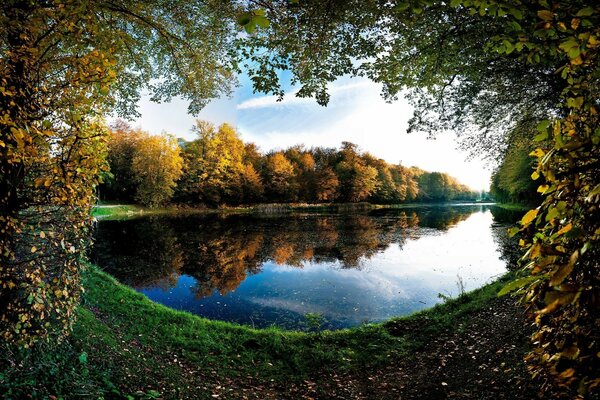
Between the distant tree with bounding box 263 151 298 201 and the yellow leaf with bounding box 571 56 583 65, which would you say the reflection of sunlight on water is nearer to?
the yellow leaf with bounding box 571 56 583 65

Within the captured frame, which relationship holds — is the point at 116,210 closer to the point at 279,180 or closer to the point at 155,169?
the point at 155,169

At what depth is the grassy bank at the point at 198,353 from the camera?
4699 millimetres

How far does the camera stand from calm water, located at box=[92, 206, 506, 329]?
40.4 feet

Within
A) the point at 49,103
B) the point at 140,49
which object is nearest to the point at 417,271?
the point at 140,49

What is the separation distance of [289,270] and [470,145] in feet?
36.3

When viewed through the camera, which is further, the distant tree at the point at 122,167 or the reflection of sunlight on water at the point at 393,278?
the distant tree at the point at 122,167

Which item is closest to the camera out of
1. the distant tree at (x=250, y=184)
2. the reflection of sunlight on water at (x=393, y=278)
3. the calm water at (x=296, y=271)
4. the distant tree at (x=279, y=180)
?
the calm water at (x=296, y=271)

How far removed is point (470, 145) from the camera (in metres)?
15.1

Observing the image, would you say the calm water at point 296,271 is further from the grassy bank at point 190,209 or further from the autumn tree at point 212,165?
the autumn tree at point 212,165

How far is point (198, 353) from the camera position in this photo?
310 inches

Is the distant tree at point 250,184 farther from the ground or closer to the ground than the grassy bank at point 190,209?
farther from the ground

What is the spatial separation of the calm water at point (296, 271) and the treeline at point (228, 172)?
83.9 ft

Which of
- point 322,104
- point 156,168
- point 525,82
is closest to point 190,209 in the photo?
point 156,168

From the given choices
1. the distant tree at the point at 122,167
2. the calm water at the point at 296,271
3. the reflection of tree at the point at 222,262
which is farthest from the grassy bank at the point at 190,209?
the reflection of tree at the point at 222,262
